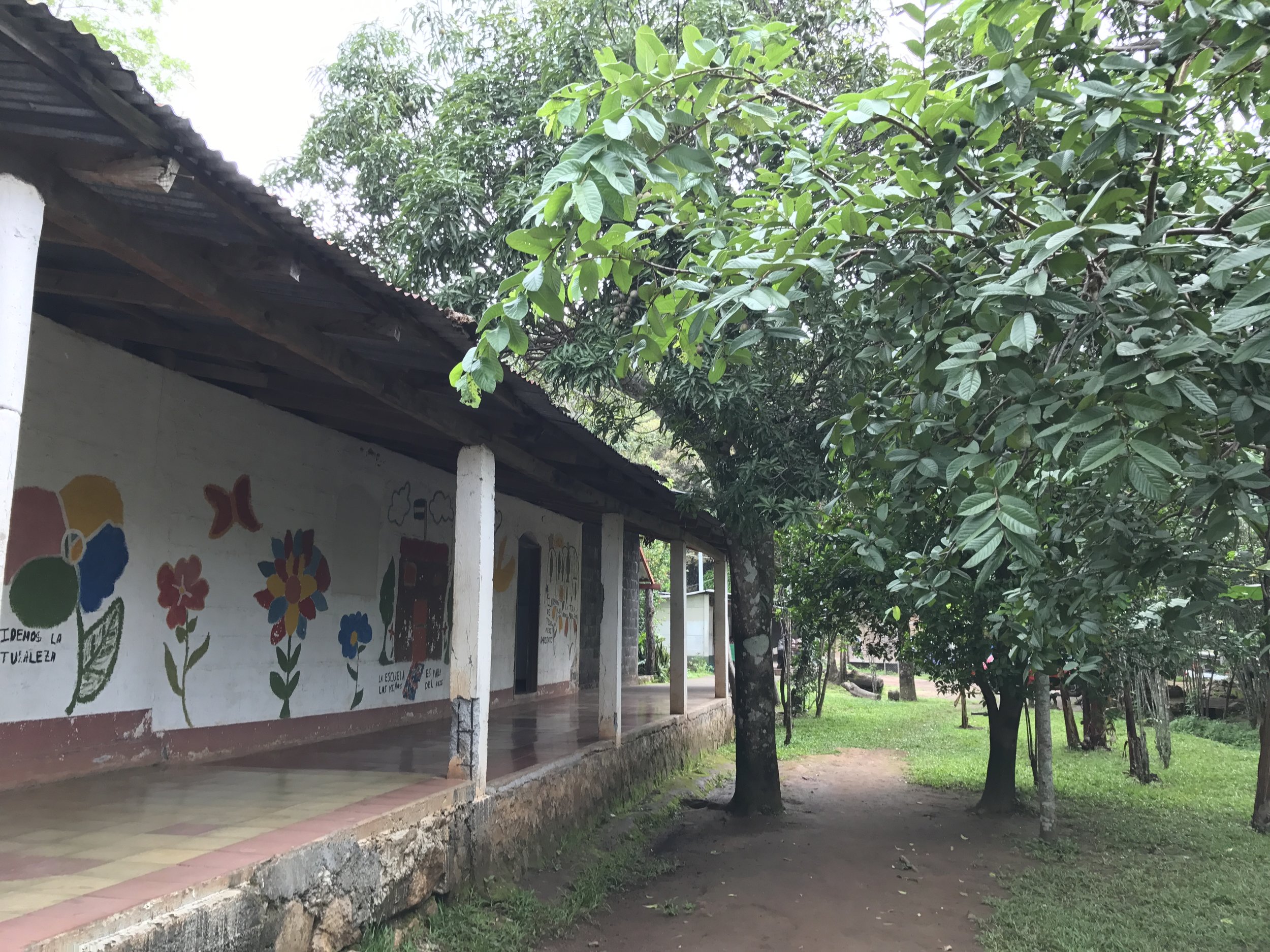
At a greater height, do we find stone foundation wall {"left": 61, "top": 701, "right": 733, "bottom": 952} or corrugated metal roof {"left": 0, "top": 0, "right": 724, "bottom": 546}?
corrugated metal roof {"left": 0, "top": 0, "right": 724, "bottom": 546}

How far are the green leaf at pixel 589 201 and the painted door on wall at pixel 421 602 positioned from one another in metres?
6.79

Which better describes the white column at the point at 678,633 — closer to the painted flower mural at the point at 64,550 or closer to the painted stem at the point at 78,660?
the painted flower mural at the point at 64,550

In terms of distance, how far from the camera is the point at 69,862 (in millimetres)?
3395

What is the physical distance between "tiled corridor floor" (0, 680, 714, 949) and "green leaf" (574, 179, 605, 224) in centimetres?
257

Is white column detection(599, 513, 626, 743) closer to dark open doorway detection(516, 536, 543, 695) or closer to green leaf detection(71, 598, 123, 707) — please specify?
dark open doorway detection(516, 536, 543, 695)

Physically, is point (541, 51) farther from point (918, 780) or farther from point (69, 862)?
point (918, 780)

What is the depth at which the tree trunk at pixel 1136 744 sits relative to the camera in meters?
10.3

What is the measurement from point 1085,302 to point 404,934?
435 centimetres

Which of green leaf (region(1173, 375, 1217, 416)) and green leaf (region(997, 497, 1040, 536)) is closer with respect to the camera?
green leaf (region(1173, 375, 1217, 416))

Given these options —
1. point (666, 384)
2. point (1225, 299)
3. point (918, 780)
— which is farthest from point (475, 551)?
point (918, 780)

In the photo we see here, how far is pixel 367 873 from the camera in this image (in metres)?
4.20

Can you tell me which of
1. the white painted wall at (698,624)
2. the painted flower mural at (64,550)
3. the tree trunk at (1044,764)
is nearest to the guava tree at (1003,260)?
the painted flower mural at (64,550)

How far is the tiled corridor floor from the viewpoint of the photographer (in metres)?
3.03

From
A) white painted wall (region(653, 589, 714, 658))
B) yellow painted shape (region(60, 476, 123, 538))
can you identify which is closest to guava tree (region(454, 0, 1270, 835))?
yellow painted shape (region(60, 476, 123, 538))
